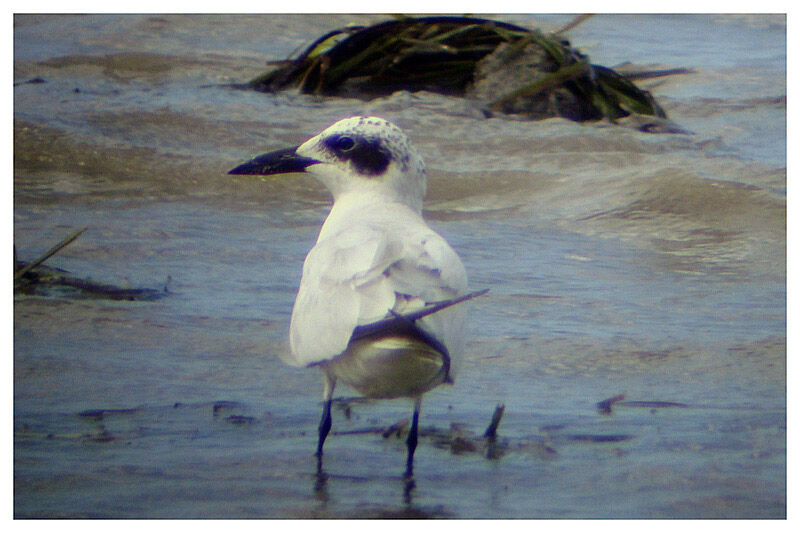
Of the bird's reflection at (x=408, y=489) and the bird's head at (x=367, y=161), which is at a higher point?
the bird's head at (x=367, y=161)

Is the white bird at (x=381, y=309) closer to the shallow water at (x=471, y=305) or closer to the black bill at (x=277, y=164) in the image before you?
the shallow water at (x=471, y=305)

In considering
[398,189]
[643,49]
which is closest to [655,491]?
[398,189]

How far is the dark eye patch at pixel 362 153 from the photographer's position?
325 centimetres

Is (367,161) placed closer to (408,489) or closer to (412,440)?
(412,440)

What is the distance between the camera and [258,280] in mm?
4262

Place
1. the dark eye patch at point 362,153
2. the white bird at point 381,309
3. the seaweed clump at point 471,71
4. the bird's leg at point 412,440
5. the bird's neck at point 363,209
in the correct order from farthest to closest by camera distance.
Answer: the seaweed clump at point 471,71
the dark eye patch at point 362,153
the bird's neck at point 363,209
the bird's leg at point 412,440
the white bird at point 381,309

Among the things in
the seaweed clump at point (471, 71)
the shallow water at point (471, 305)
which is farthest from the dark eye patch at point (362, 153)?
the seaweed clump at point (471, 71)

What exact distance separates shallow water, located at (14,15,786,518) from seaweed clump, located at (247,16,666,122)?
266 millimetres

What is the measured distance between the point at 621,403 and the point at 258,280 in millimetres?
1804

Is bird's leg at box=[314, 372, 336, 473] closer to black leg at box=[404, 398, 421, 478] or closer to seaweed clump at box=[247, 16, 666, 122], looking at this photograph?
black leg at box=[404, 398, 421, 478]

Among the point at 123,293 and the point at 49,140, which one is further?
the point at 49,140

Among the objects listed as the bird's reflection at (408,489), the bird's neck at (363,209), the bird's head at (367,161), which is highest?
the bird's head at (367,161)

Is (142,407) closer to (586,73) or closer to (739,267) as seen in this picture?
(739,267)

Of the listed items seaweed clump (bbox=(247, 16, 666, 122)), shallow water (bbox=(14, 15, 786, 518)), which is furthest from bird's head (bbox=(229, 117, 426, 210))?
seaweed clump (bbox=(247, 16, 666, 122))
